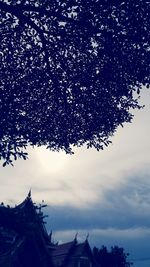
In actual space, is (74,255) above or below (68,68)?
below

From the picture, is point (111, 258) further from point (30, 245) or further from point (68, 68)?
point (68, 68)

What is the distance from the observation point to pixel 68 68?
1584 centimetres

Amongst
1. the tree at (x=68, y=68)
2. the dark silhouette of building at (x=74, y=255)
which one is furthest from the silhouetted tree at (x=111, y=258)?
the tree at (x=68, y=68)

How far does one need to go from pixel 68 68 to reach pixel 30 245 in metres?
17.9

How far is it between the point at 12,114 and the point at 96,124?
430 centimetres

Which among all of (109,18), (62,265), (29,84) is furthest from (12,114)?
(62,265)

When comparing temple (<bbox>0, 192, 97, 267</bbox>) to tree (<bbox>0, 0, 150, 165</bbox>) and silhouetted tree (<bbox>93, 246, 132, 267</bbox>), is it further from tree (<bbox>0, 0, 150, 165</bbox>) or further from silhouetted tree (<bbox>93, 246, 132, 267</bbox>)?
silhouetted tree (<bbox>93, 246, 132, 267</bbox>)

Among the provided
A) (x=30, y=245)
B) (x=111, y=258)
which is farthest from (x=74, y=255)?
(x=111, y=258)

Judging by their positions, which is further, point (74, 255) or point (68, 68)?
point (74, 255)

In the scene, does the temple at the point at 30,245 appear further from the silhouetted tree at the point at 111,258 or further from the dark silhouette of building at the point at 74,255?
the silhouetted tree at the point at 111,258

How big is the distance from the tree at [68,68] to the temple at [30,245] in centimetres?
408

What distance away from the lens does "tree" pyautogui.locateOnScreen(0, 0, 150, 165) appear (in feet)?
46.9

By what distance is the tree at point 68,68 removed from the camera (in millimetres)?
14305

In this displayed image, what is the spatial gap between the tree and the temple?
4082mm
